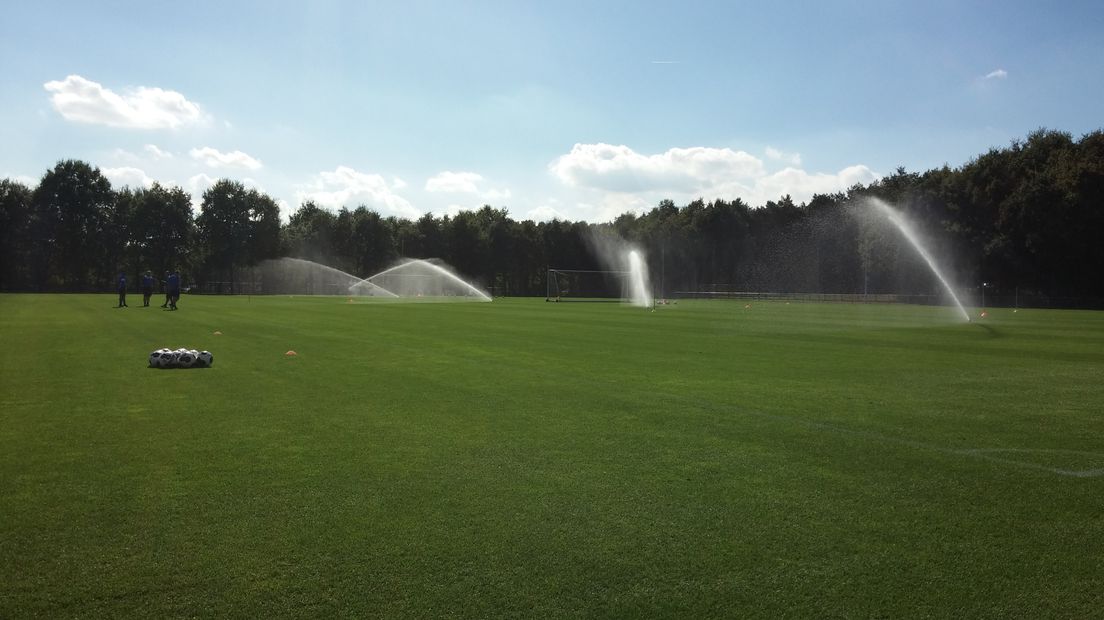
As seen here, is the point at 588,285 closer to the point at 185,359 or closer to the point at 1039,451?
the point at 185,359

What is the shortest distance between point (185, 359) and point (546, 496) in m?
11.0

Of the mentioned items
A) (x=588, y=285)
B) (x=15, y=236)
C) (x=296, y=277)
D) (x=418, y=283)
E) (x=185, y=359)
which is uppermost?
(x=15, y=236)

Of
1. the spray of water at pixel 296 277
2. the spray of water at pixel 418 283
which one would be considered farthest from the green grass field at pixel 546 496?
the spray of water at pixel 296 277

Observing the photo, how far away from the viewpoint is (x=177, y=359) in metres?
14.2

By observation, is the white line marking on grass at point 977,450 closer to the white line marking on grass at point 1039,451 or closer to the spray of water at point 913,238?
the white line marking on grass at point 1039,451

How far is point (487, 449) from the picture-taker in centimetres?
771

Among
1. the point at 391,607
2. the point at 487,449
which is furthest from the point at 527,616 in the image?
the point at 487,449

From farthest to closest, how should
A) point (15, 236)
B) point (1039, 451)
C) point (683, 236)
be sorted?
point (683, 236)
point (15, 236)
point (1039, 451)

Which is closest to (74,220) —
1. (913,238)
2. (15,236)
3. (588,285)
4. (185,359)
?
(15,236)

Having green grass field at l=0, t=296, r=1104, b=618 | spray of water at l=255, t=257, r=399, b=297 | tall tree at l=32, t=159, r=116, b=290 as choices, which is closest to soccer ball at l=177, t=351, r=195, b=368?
green grass field at l=0, t=296, r=1104, b=618

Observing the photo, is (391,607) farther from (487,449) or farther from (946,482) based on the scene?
(946,482)

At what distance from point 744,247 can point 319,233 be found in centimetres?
6628

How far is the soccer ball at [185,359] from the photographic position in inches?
562

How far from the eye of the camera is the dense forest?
64.8 metres
